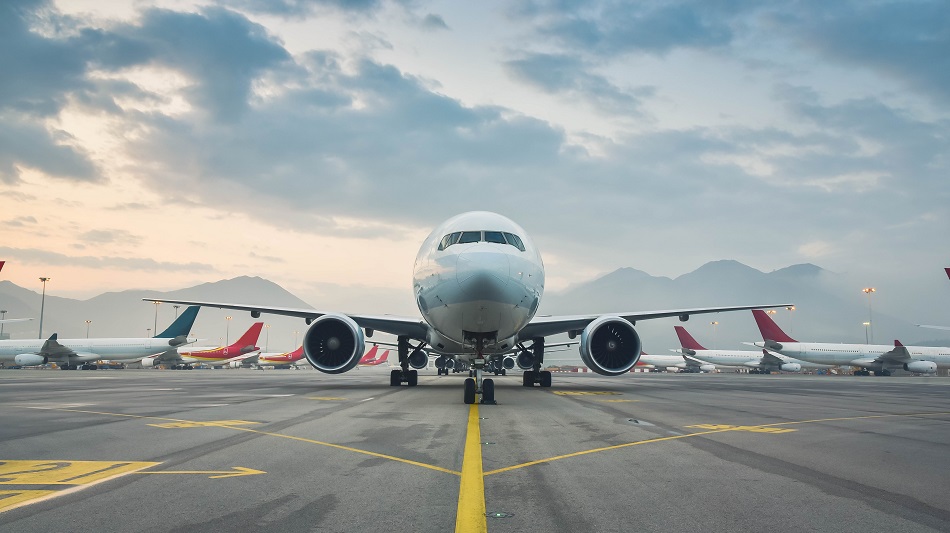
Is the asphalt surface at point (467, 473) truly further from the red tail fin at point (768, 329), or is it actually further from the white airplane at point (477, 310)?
the red tail fin at point (768, 329)

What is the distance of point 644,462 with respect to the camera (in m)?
6.40

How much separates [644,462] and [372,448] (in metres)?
3.13

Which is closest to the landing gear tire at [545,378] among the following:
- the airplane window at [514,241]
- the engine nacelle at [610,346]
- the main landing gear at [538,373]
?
the main landing gear at [538,373]

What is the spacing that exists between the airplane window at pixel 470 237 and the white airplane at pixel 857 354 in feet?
163

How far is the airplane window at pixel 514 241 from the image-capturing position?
14.7m

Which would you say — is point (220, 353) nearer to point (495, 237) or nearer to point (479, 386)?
point (479, 386)

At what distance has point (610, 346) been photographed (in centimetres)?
1822

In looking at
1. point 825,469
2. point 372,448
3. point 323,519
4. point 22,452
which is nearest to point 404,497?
point 323,519

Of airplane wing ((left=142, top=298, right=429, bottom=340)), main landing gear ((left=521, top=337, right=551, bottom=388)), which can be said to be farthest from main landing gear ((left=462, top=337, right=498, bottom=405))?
main landing gear ((left=521, top=337, right=551, bottom=388))

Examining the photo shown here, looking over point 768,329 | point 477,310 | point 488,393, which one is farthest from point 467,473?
point 768,329

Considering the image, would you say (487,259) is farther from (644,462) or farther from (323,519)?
(323,519)

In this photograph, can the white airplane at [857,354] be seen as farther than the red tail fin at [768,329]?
No

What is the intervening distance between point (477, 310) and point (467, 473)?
802 centimetres

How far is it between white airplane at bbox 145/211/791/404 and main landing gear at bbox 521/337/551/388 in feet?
7.12
